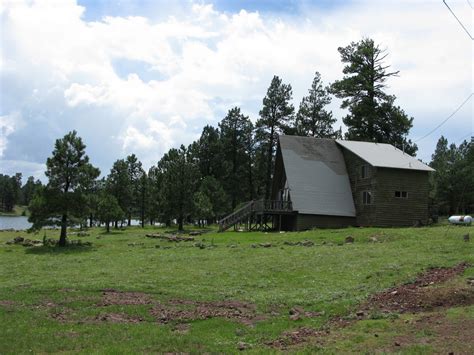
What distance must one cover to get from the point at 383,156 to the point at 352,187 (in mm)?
4554

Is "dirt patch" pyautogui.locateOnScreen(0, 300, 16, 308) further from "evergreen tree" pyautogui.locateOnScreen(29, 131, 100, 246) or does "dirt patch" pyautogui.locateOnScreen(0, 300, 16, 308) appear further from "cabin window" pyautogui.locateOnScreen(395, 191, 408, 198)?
"cabin window" pyautogui.locateOnScreen(395, 191, 408, 198)

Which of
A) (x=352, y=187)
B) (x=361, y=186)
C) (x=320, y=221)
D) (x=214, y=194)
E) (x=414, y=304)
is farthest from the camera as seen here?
(x=214, y=194)

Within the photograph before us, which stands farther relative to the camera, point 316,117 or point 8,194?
point 8,194

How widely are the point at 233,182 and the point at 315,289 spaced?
2762 inches

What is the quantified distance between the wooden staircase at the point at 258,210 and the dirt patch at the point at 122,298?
3069 cm

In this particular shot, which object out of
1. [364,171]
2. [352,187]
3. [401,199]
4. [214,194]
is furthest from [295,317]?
[214,194]

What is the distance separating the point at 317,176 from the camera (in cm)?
4953

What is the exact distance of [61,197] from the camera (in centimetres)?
3834

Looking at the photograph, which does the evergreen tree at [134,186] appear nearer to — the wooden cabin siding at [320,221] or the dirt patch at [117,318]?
the wooden cabin siding at [320,221]

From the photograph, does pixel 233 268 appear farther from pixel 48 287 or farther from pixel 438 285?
pixel 438 285

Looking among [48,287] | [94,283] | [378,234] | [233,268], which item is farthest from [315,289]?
[378,234]

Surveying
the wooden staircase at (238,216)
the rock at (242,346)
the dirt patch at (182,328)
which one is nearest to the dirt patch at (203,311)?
the dirt patch at (182,328)

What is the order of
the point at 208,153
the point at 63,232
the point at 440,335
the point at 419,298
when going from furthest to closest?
the point at 208,153 → the point at 63,232 → the point at 419,298 → the point at 440,335

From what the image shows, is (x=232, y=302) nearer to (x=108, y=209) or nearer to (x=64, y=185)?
(x=64, y=185)
